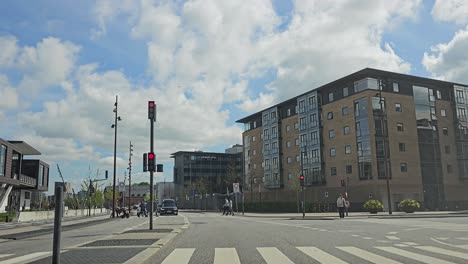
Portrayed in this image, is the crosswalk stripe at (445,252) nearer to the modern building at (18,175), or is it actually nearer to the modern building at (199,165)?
the modern building at (18,175)

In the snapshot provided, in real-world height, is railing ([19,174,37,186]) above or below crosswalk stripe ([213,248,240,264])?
above

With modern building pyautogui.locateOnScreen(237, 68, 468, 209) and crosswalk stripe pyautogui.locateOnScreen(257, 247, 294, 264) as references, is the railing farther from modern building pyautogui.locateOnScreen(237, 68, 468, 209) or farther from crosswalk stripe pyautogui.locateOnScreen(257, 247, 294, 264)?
crosswalk stripe pyautogui.locateOnScreen(257, 247, 294, 264)

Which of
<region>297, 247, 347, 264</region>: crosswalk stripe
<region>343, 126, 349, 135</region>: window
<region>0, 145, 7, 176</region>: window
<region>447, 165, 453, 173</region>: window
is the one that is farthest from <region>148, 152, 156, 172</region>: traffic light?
<region>447, 165, 453, 173</region>: window

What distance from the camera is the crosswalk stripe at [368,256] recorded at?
9.37m

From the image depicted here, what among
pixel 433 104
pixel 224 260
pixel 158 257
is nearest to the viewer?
pixel 224 260

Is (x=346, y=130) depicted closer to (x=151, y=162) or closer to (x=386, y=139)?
(x=386, y=139)

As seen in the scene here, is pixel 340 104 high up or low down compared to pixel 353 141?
up

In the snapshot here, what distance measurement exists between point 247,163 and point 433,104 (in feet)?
140

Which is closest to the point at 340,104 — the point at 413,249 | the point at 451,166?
the point at 451,166

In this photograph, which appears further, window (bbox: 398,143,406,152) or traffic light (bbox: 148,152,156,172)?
window (bbox: 398,143,406,152)

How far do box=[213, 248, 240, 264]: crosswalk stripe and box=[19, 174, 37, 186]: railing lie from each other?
46.0 meters

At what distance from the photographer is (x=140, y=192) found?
13812 cm

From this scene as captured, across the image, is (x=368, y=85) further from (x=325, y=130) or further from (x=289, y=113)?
(x=289, y=113)

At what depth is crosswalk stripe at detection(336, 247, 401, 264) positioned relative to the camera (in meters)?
9.37
